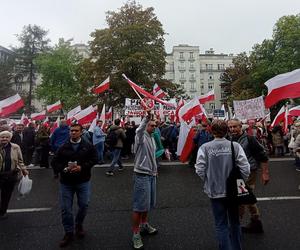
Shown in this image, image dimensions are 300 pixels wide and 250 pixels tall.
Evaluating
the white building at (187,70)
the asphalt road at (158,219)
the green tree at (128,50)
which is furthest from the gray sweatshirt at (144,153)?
the white building at (187,70)

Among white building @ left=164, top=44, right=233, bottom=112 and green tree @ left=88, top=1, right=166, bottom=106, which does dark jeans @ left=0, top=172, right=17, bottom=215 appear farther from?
white building @ left=164, top=44, right=233, bottom=112

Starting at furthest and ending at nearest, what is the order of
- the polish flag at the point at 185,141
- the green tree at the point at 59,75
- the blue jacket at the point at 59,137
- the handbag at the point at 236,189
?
the green tree at the point at 59,75 < the blue jacket at the point at 59,137 < the polish flag at the point at 185,141 < the handbag at the point at 236,189

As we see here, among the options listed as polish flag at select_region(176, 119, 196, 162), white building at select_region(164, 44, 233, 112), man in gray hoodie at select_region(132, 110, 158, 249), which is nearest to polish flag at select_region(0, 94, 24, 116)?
polish flag at select_region(176, 119, 196, 162)

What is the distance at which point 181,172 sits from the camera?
11070 mm

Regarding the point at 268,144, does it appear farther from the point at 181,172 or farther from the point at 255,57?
the point at 255,57

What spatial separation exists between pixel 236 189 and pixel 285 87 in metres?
3.76

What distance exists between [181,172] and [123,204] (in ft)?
13.7

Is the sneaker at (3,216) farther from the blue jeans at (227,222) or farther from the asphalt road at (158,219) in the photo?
the blue jeans at (227,222)

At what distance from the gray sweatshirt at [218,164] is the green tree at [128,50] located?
30205 mm

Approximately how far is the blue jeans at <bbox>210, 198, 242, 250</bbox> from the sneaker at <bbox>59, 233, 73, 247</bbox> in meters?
2.14

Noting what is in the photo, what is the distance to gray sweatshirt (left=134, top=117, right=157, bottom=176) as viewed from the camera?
199 inches

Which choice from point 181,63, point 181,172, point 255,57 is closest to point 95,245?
point 181,172

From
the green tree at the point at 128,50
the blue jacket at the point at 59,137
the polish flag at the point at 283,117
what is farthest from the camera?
the green tree at the point at 128,50

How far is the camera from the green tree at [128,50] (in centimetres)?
3500
